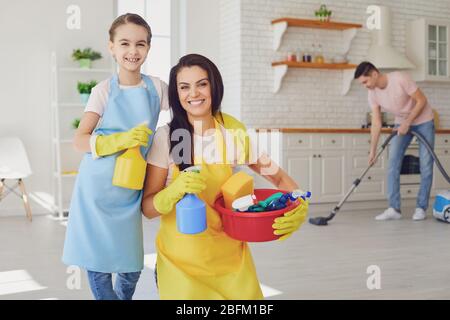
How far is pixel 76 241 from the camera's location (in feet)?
5.63

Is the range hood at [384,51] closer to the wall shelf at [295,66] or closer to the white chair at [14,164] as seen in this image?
the wall shelf at [295,66]

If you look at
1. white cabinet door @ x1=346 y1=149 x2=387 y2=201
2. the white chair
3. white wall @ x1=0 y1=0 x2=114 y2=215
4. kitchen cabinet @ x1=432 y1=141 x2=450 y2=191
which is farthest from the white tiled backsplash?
the white chair

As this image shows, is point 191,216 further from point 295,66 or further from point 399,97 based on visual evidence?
point 295,66

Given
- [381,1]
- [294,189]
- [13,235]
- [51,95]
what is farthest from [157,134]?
[381,1]

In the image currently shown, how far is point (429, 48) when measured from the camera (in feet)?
23.0

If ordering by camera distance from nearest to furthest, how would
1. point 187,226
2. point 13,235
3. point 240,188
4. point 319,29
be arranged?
point 187,226 < point 240,188 < point 13,235 < point 319,29

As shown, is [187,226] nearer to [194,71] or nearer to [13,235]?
[194,71]

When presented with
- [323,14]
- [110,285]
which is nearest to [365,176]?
[323,14]

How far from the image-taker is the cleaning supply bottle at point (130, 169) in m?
1.55

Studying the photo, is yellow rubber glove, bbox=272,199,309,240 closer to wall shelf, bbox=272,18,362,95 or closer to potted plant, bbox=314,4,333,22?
wall shelf, bbox=272,18,362,95

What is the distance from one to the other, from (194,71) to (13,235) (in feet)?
11.3

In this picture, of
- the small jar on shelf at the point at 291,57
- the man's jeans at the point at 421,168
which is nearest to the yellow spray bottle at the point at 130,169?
the man's jeans at the point at 421,168

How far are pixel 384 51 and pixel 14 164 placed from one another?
4137 millimetres

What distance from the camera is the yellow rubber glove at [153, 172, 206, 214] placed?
1.47 m
